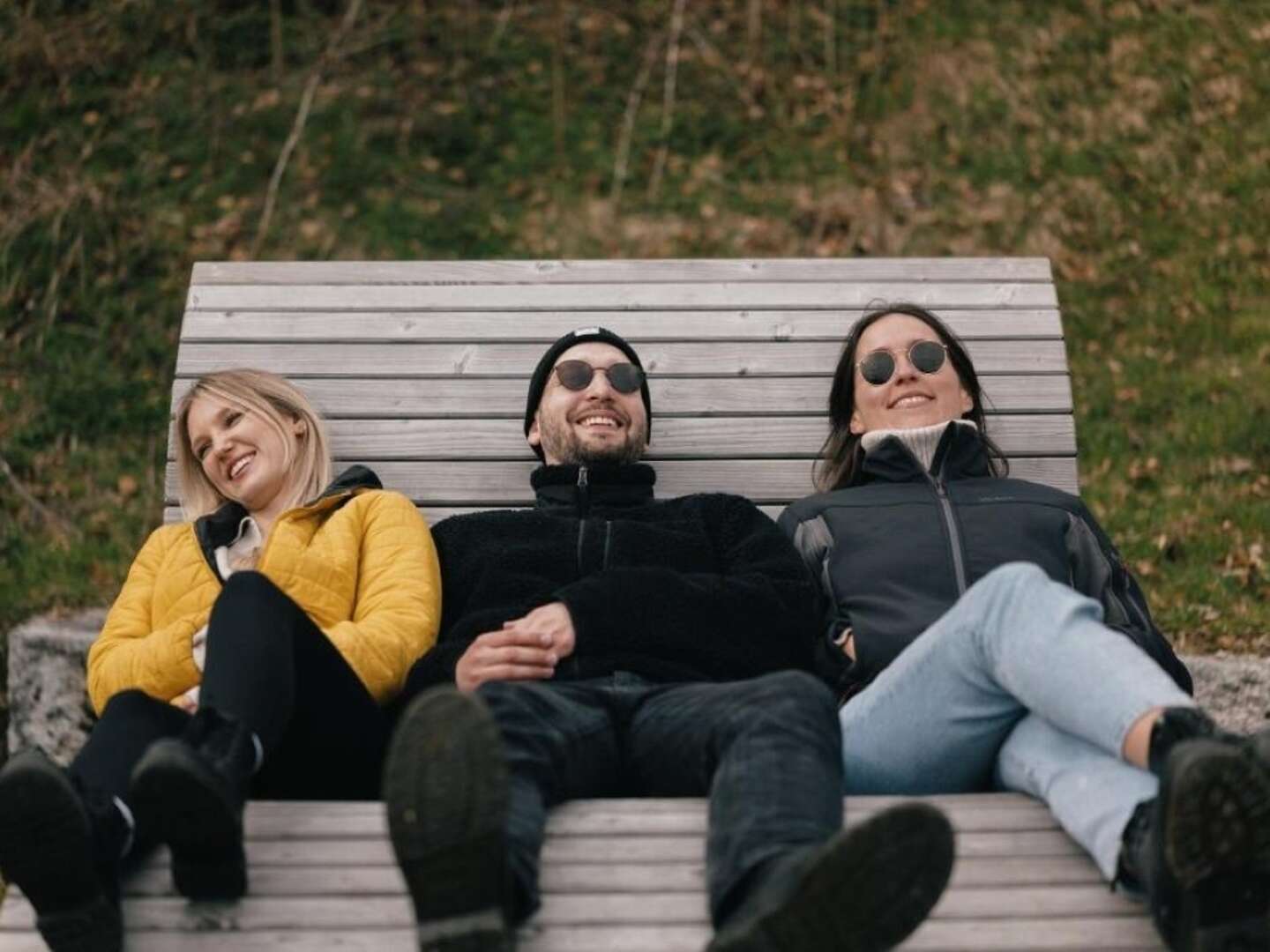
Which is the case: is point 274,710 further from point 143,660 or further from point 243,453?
point 243,453

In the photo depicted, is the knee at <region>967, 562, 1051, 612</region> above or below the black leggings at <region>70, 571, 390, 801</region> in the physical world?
above

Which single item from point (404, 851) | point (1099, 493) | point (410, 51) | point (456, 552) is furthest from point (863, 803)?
point (410, 51)

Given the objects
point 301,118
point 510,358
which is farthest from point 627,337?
point 301,118

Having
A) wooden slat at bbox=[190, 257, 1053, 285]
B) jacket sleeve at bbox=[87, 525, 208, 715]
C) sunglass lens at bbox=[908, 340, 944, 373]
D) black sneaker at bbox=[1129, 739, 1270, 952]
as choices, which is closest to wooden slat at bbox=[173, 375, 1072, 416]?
wooden slat at bbox=[190, 257, 1053, 285]

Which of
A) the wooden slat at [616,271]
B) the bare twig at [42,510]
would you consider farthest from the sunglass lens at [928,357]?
the bare twig at [42,510]

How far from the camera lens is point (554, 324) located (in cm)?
471

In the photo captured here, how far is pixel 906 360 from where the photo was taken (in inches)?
165

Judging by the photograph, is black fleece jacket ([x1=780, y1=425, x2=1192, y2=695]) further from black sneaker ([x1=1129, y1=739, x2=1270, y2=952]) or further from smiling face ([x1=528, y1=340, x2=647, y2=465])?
black sneaker ([x1=1129, y1=739, x2=1270, y2=952])

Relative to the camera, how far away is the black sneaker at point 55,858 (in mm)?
2494

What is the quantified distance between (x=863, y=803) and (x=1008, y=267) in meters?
2.36

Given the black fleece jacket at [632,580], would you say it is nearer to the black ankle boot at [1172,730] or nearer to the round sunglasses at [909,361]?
the round sunglasses at [909,361]

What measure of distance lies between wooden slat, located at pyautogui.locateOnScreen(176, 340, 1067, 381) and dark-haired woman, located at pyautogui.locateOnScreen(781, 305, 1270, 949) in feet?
0.96

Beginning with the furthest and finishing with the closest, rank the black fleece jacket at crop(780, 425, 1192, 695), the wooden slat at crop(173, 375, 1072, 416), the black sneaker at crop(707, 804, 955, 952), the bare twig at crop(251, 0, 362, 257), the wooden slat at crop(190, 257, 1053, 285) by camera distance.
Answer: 1. the bare twig at crop(251, 0, 362, 257)
2. the wooden slat at crop(190, 257, 1053, 285)
3. the wooden slat at crop(173, 375, 1072, 416)
4. the black fleece jacket at crop(780, 425, 1192, 695)
5. the black sneaker at crop(707, 804, 955, 952)

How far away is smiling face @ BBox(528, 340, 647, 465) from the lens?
4074 millimetres
